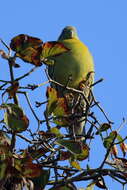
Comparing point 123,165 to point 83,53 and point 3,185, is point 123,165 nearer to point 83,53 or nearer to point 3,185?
point 3,185

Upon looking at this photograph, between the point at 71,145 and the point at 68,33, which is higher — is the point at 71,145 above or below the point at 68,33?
below

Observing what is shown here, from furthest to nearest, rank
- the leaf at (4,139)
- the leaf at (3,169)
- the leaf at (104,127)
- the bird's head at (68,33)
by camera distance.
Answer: the bird's head at (68,33)
the leaf at (104,127)
the leaf at (4,139)
the leaf at (3,169)

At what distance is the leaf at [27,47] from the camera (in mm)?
1787

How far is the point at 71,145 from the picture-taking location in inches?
71.7

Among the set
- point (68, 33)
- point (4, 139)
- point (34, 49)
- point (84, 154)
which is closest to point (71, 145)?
point (84, 154)

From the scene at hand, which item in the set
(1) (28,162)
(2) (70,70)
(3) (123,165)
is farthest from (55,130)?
(2) (70,70)

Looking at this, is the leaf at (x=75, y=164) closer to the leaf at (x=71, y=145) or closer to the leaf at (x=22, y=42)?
the leaf at (x=71, y=145)

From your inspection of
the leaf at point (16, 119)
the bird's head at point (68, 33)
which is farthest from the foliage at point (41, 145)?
the bird's head at point (68, 33)

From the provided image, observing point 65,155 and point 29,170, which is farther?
point 65,155

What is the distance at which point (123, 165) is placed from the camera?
79.0 inches

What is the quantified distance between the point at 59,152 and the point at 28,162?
23cm

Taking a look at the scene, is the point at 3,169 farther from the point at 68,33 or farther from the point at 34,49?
the point at 68,33

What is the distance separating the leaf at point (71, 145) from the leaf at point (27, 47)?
25 cm

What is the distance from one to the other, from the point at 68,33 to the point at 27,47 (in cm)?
358
